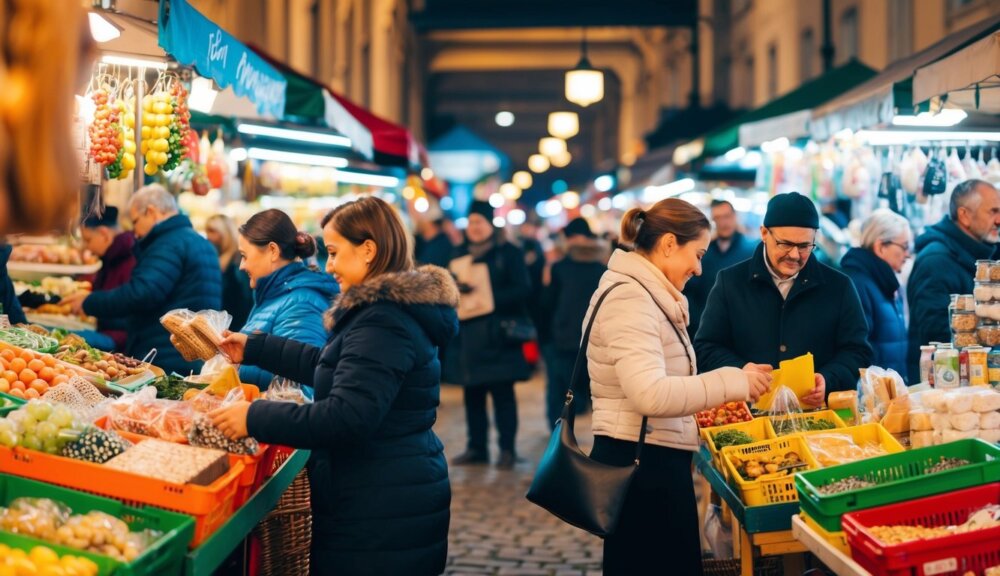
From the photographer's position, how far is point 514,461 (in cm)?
1037

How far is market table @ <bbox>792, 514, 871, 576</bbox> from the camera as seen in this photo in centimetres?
346

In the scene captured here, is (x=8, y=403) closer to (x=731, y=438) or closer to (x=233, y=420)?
(x=233, y=420)

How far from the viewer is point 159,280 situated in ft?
24.5

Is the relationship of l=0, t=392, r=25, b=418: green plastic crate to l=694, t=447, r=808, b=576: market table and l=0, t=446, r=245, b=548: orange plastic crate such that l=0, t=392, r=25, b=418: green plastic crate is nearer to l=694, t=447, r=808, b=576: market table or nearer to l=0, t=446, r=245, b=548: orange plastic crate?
l=0, t=446, r=245, b=548: orange plastic crate

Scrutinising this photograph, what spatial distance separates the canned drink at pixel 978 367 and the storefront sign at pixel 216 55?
3.66 meters

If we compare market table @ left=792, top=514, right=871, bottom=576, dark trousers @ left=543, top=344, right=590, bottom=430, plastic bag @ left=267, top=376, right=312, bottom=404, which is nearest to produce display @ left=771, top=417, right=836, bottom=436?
market table @ left=792, top=514, right=871, bottom=576

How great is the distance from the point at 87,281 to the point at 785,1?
16.2 meters

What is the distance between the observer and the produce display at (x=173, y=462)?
3.68 meters

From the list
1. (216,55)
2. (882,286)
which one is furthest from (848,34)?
(216,55)

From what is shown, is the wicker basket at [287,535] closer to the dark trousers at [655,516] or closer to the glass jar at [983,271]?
the dark trousers at [655,516]

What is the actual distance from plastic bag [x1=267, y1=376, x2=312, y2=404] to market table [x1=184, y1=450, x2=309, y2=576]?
0.24 meters

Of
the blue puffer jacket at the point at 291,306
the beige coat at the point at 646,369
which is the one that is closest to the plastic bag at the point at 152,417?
the blue puffer jacket at the point at 291,306

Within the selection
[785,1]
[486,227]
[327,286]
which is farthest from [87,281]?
[785,1]

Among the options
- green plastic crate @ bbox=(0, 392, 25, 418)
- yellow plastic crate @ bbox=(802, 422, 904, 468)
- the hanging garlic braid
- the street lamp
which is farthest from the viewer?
the street lamp
